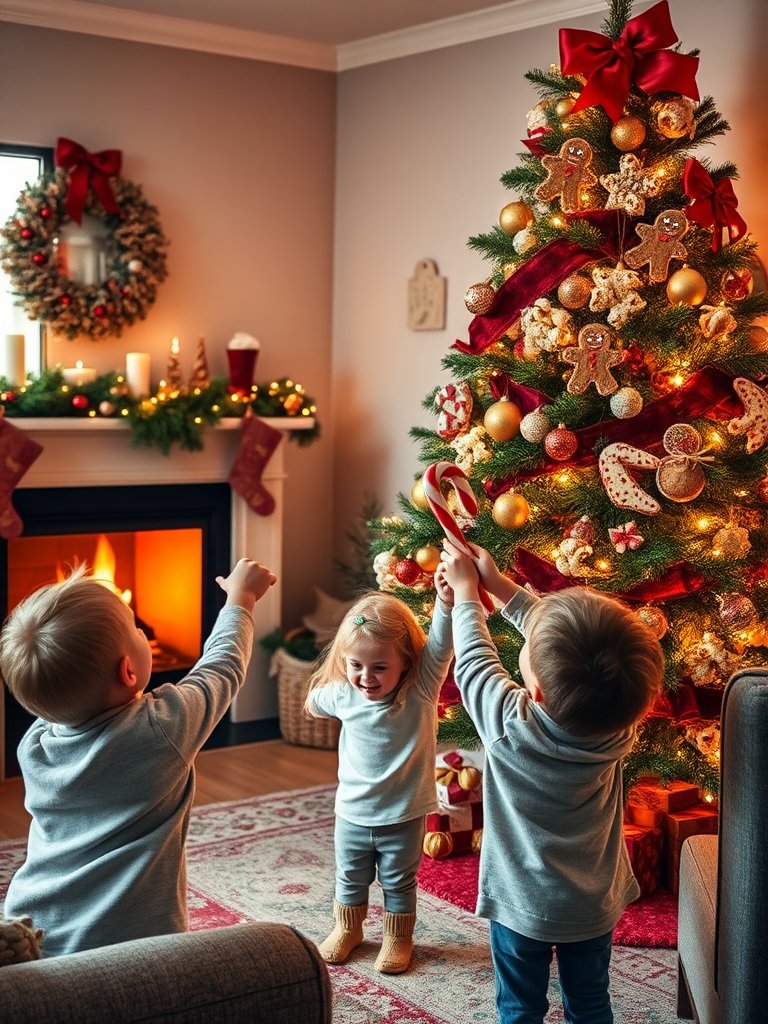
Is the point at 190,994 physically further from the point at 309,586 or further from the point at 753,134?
the point at 309,586

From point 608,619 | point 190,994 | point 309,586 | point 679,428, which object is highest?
point 679,428

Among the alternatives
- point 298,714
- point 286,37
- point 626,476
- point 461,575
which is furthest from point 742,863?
point 286,37

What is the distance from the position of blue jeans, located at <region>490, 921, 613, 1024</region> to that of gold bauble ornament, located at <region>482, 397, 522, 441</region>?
1.60m

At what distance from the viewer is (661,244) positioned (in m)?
3.39

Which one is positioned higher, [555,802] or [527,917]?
[555,802]

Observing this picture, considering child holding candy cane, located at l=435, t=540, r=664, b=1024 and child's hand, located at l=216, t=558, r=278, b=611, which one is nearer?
child holding candy cane, located at l=435, t=540, r=664, b=1024

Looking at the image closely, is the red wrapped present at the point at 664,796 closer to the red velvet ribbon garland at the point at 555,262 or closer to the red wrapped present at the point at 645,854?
the red wrapped present at the point at 645,854

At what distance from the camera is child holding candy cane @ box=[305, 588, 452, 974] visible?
2.90 meters

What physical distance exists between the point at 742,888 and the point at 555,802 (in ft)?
1.10

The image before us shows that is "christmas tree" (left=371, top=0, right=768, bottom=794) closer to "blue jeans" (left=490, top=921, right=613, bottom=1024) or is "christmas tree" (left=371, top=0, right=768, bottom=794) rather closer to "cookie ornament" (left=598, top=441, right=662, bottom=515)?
"cookie ornament" (left=598, top=441, right=662, bottom=515)

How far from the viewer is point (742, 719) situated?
206 centimetres

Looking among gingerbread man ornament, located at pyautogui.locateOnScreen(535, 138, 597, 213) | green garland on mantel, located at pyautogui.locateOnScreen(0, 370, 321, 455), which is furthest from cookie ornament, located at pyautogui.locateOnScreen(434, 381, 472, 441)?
green garland on mantel, located at pyautogui.locateOnScreen(0, 370, 321, 455)

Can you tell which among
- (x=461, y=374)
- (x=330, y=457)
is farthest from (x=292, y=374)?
(x=461, y=374)

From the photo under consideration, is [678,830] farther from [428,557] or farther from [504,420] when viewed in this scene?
[504,420]
